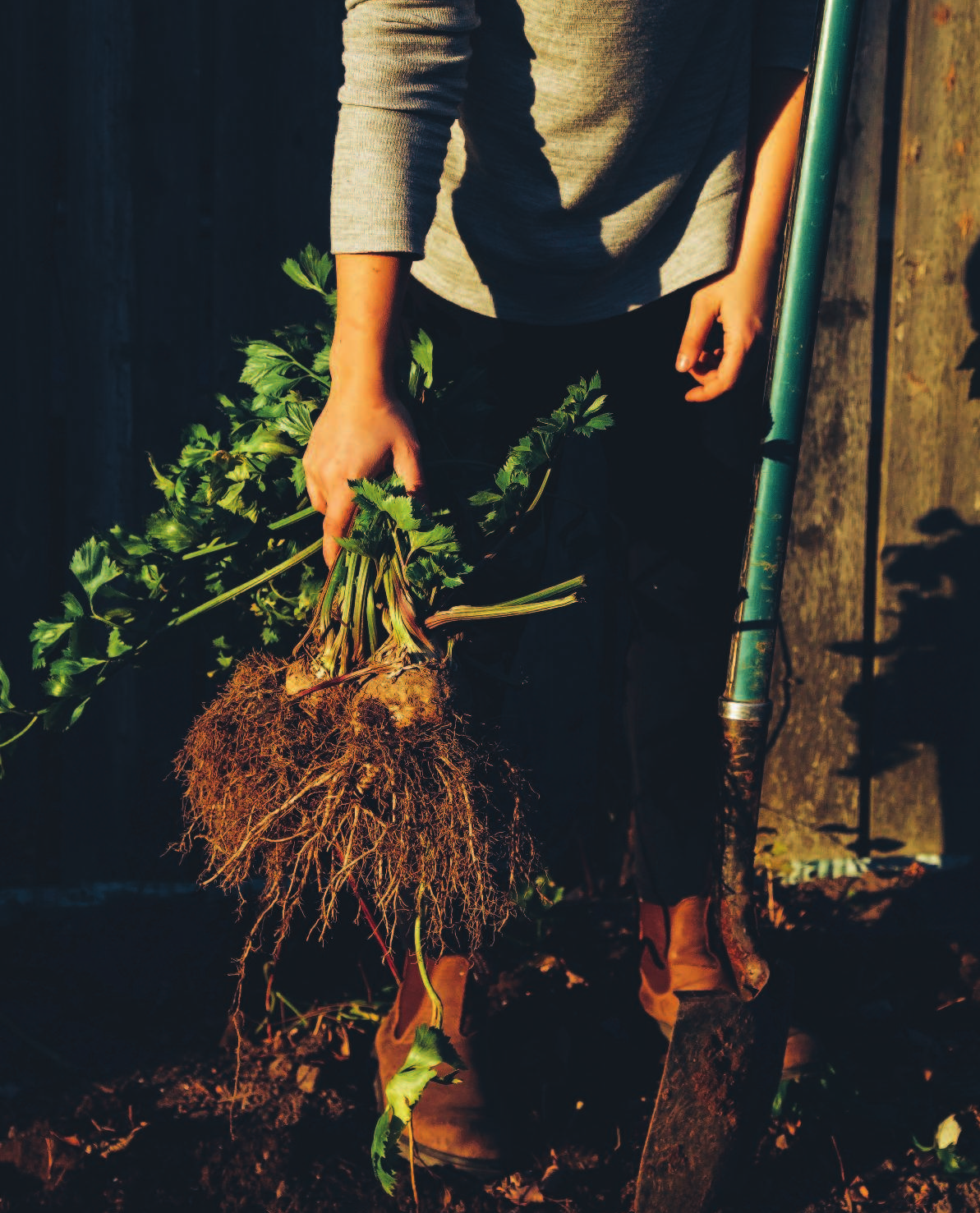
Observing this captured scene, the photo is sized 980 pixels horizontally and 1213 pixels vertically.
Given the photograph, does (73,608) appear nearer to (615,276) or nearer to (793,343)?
(615,276)

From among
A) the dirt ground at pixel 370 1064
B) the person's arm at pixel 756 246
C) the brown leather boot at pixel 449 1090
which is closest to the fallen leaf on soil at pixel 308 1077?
the dirt ground at pixel 370 1064

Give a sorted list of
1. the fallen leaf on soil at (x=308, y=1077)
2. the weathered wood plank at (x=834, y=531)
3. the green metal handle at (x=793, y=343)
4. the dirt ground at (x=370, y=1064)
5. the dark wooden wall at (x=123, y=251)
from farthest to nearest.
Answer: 1. the weathered wood plank at (x=834, y=531)
2. the dark wooden wall at (x=123, y=251)
3. the fallen leaf on soil at (x=308, y=1077)
4. the dirt ground at (x=370, y=1064)
5. the green metal handle at (x=793, y=343)

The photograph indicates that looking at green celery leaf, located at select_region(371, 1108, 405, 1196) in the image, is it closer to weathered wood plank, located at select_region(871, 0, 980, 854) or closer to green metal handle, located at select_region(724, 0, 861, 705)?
green metal handle, located at select_region(724, 0, 861, 705)

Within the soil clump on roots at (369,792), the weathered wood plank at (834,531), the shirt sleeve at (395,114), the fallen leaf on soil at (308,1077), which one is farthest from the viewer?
the weathered wood plank at (834,531)

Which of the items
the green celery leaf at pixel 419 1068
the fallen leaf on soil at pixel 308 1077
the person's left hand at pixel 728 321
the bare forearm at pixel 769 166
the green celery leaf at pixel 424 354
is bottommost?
the fallen leaf on soil at pixel 308 1077

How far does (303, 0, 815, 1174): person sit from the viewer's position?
3.68 feet

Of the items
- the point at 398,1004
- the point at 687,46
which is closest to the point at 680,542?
the point at 687,46

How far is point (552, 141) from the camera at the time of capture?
48.8 inches

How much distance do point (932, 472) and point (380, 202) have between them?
152 cm

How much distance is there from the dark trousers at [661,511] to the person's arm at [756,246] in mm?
57

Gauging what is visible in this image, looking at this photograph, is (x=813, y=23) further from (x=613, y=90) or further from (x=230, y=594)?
(x=230, y=594)

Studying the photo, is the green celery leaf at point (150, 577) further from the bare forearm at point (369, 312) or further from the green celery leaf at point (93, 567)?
the bare forearm at point (369, 312)

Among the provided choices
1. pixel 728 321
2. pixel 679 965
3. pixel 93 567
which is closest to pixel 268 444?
pixel 93 567

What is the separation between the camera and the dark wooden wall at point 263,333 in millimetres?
1881
